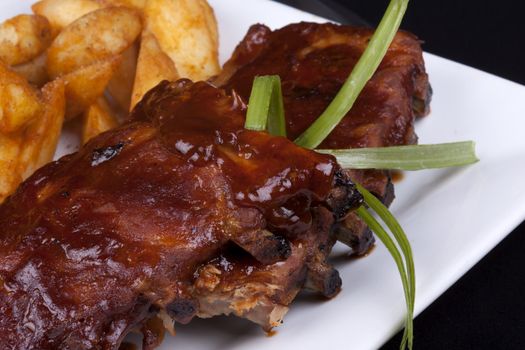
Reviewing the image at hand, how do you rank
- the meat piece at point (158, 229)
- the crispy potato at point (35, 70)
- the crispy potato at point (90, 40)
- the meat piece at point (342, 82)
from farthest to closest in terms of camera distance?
the crispy potato at point (35, 70) < the crispy potato at point (90, 40) < the meat piece at point (342, 82) < the meat piece at point (158, 229)

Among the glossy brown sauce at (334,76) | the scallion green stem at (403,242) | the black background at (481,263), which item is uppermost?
the glossy brown sauce at (334,76)

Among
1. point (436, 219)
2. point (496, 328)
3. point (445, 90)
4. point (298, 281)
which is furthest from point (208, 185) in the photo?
point (445, 90)

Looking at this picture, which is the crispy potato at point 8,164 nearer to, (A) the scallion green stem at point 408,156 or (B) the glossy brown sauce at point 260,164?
(B) the glossy brown sauce at point 260,164

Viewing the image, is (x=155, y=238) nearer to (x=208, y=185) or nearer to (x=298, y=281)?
(x=208, y=185)

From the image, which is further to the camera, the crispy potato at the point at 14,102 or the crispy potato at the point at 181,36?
the crispy potato at the point at 181,36

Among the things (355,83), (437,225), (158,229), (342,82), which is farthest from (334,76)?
(158,229)

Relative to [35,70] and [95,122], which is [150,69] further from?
[35,70]

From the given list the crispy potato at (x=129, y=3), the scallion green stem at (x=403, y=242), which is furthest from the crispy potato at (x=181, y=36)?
the scallion green stem at (x=403, y=242)
